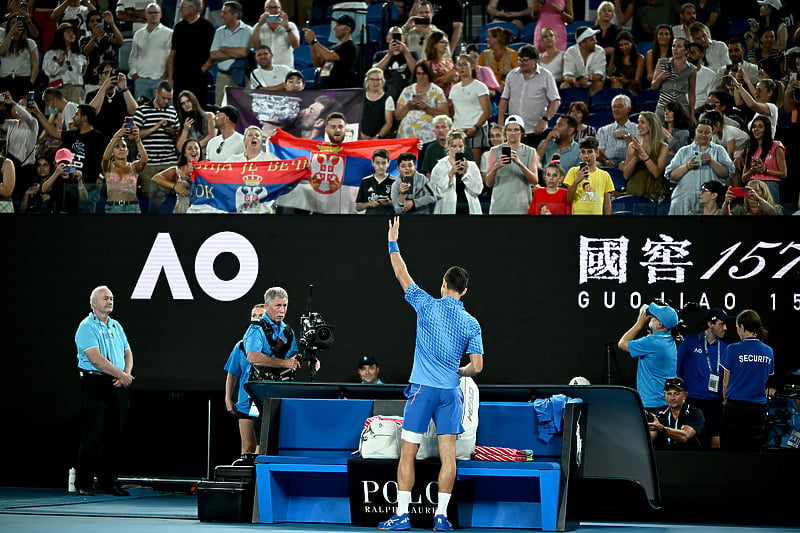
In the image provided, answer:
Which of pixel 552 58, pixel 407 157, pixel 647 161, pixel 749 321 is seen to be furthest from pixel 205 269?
pixel 749 321

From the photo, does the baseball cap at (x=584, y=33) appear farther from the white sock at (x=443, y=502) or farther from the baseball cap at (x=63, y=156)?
the white sock at (x=443, y=502)

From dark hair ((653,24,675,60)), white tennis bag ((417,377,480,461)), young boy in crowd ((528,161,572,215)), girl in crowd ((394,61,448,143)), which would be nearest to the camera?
white tennis bag ((417,377,480,461))

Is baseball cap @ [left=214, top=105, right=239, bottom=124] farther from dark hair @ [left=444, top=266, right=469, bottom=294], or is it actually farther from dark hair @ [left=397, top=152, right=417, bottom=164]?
dark hair @ [left=444, top=266, right=469, bottom=294]

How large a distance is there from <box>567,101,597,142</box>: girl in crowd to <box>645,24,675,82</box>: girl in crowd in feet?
4.54

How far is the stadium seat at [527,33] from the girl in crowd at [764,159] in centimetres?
414

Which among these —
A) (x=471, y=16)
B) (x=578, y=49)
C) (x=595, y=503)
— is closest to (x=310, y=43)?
(x=471, y=16)

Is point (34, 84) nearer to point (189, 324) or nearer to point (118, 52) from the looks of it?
point (118, 52)

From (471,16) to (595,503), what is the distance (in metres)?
8.86

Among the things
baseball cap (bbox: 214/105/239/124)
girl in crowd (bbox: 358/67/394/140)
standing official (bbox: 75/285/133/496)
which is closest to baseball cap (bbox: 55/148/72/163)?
baseball cap (bbox: 214/105/239/124)

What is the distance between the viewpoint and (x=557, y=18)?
48.1ft

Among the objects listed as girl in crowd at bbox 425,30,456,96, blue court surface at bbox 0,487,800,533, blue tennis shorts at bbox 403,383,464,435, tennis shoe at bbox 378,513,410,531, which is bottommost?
blue court surface at bbox 0,487,800,533

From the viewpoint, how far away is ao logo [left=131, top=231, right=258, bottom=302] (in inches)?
476

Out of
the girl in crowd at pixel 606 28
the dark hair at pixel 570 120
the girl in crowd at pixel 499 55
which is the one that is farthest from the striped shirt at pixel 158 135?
the girl in crowd at pixel 606 28

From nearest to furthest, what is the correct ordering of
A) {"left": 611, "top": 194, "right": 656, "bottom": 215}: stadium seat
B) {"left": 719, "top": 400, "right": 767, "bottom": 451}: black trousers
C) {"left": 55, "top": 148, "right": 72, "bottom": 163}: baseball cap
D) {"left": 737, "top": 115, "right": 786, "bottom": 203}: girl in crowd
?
{"left": 719, "top": 400, "right": 767, "bottom": 451}: black trousers, {"left": 737, "top": 115, "right": 786, "bottom": 203}: girl in crowd, {"left": 611, "top": 194, "right": 656, "bottom": 215}: stadium seat, {"left": 55, "top": 148, "right": 72, "bottom": 163}: baseball cap
